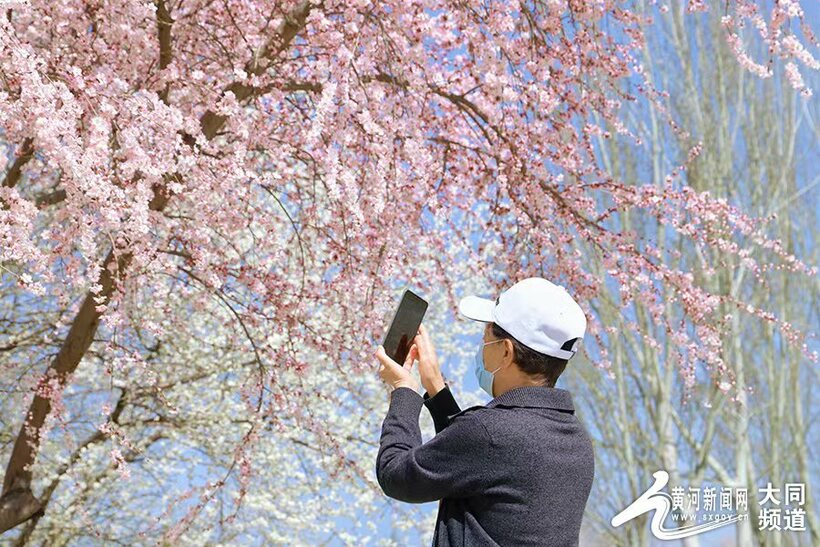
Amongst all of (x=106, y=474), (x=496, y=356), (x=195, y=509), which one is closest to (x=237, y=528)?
(x=106, y=474)

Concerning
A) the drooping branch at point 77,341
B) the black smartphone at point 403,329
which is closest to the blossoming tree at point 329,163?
the drooping branch at point 77,341

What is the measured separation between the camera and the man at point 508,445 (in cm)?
152

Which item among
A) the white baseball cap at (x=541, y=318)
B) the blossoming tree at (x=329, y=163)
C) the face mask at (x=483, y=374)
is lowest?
the face mask at (x=483, y=374)

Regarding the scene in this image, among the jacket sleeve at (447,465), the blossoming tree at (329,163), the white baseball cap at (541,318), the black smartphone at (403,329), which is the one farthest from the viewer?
the blossoming tree at (329,163)

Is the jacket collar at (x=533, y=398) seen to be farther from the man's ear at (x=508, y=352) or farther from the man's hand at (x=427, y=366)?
the man's hand at (x=427, y=366)

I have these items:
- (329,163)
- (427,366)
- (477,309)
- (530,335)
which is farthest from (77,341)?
(530,335)

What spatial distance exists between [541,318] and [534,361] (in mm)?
74

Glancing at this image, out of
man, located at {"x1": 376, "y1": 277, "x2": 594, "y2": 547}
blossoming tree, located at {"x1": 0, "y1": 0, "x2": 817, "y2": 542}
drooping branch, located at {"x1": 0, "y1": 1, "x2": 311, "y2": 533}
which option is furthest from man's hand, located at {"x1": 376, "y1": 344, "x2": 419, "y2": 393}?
drooping branch, located at {"x1": 0, "y1": 1, "x2": 311, "y2": 533}

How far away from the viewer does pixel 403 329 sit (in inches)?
70.1

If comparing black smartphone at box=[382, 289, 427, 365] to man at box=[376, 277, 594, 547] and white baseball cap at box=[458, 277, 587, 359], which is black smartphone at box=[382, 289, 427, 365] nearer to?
man at box=[376, 277, 594, 547]

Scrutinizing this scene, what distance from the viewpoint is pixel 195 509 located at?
4184mm

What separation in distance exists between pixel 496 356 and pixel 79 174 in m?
1.24

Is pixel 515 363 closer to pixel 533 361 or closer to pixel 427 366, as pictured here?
pixel 533 361

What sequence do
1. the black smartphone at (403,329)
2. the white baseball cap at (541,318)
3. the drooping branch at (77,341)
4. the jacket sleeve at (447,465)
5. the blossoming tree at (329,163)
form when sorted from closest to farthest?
the jacket sleeve at (447,465) → the white baseball cap at (541,318) → the black smartphone at (403,329) → the blossoming tree at (329,163) → the drooping branch at (77,341)
